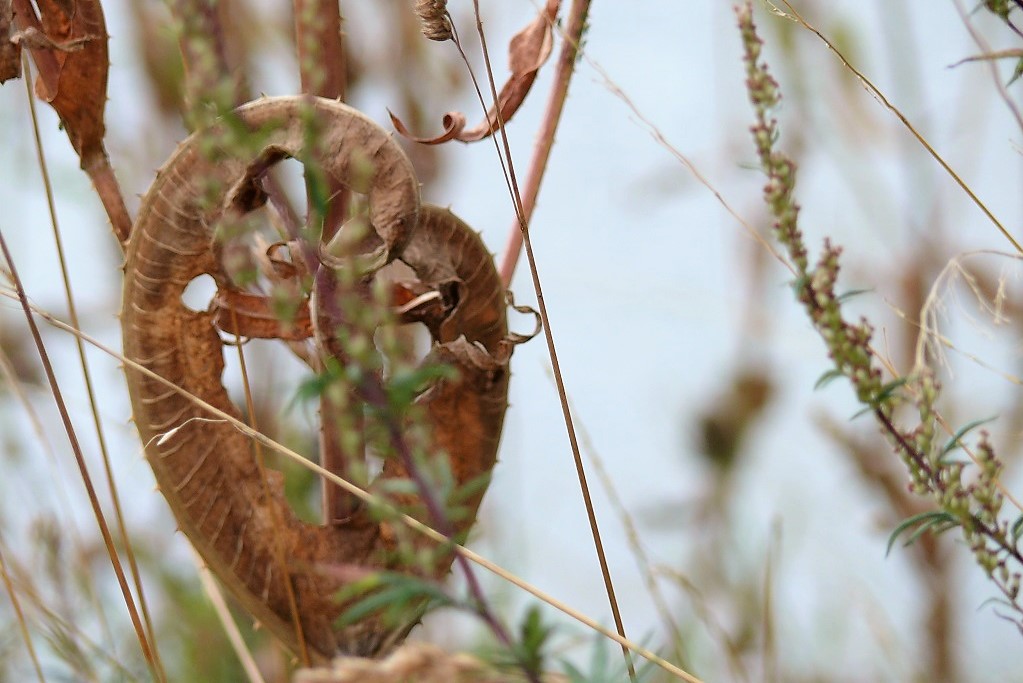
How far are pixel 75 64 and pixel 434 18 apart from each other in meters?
0.22

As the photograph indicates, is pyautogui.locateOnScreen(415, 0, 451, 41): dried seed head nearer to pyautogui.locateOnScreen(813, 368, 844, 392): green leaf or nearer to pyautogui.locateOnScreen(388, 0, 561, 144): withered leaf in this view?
pyautogui.locateOnScreen(388, 0, 561, 144): withered leaf

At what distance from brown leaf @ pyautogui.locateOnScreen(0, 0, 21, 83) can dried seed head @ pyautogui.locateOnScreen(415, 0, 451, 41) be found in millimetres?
225

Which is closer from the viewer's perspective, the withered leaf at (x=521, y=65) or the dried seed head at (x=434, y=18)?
the dried seed head at (x=434, y=18)

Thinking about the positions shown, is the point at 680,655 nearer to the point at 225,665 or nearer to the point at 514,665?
the point at 514,665

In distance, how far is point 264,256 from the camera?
0.61m

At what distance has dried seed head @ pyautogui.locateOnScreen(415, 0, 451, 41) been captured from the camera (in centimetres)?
47

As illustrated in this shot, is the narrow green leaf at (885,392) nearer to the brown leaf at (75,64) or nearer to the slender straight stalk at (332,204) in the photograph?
the slender straight stalk at (332,204)

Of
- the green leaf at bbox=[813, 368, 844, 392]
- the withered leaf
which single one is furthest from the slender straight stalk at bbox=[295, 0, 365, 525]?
the green leaf at bbox=[813, 368, 844, 392]

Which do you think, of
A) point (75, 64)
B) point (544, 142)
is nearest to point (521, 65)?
point (544, 142)

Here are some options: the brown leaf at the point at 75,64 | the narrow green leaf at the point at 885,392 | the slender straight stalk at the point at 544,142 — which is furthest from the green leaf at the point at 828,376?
the brown leaf at the point at 75,64

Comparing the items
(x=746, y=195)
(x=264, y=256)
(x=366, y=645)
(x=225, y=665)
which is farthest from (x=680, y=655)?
(x=746, y=195)

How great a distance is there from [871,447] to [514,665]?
114 centimetres

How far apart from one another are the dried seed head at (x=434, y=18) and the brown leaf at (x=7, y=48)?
0.74 ft

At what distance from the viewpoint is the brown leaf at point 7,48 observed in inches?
21.8
